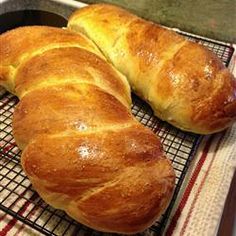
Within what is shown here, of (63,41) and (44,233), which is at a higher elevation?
(63,41)

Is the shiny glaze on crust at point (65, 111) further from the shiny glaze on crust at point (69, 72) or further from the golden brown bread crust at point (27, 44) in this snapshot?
the golden brown bread crust at point (27, 44)

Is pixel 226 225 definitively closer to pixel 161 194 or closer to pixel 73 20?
pixel 161 194

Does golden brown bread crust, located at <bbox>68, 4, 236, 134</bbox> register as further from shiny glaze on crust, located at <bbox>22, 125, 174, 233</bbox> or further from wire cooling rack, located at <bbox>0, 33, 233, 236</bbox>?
shiny glaze on crust, located at <bbox>22, 125, 174, 233</bbox>

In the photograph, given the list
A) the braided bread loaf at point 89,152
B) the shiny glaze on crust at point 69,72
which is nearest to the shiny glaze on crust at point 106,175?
the braided bread loaf at point 89,152

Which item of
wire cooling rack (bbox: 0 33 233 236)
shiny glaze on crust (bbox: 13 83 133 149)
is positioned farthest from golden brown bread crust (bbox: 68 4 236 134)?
shiny glaze on crust (bbox: 13 83 133 149)

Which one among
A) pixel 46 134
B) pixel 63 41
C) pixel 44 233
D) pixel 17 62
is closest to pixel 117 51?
pixel 63 41
